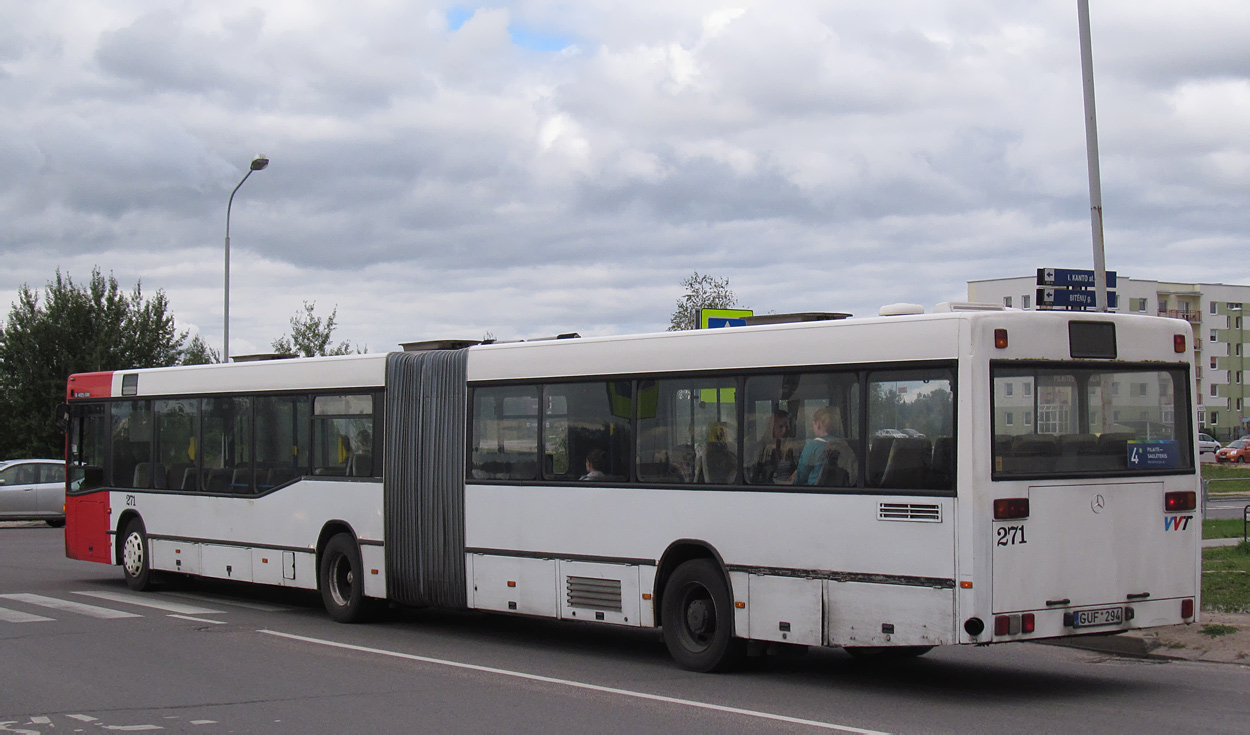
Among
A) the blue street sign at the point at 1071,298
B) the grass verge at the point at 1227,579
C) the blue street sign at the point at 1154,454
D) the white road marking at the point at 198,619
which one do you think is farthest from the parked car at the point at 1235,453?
the blue street sign at the point at 1154,454

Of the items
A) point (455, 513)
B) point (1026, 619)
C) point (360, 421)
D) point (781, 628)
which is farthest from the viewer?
point (360, 421)

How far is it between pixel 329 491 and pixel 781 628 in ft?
21.5

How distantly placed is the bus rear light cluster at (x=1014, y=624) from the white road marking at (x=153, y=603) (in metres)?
9.67

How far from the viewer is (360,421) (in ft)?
47.7

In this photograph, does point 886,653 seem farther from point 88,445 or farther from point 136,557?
point 88,445

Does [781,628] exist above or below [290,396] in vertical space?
below

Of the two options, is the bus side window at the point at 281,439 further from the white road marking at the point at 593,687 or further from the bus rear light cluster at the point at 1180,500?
the bus rear light cluster at the point at 1180,500

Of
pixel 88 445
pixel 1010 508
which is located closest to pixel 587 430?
pixel 1010 508

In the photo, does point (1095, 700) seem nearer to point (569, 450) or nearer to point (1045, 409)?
point (1045, 409)

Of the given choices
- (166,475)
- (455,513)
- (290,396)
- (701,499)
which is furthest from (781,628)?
(166,475)

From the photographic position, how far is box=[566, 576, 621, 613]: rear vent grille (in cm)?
1147

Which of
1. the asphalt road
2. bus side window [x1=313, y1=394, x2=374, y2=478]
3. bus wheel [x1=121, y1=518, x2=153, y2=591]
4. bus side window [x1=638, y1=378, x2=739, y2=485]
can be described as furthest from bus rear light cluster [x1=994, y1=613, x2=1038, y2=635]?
bus wheel [x1=121, y1=518, x2=153, y2=591]

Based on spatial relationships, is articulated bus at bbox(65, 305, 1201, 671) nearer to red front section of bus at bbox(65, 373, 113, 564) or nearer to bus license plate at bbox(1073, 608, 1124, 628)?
bus license plate at bbox(1073, 608, 1124, 628)

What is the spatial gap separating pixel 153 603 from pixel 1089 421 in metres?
11.6
